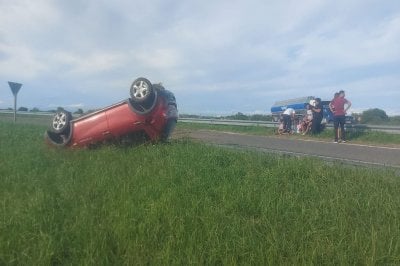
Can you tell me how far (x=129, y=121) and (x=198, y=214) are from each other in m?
5.28

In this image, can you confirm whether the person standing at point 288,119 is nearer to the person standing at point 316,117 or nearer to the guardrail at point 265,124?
the guardrail at point 265,124

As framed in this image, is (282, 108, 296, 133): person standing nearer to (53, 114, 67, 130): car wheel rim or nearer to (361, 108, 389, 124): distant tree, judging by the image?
(361, 108, 389, 124): distant tree

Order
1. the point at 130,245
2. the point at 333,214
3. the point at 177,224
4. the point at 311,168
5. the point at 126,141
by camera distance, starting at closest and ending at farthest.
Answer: the point at 130,245 < the point at 177,224 < the point at 333,214 < the point at 311,168 < the point at 126,141

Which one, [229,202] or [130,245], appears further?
[229,202]

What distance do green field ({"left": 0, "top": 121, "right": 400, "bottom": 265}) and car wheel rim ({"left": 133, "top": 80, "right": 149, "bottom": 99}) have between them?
2.33 m

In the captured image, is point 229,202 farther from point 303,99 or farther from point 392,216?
point 303,99

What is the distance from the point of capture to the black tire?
996 cm

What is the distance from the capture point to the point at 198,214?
4582 mm

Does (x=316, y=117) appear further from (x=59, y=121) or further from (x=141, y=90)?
(x=59, y=121)


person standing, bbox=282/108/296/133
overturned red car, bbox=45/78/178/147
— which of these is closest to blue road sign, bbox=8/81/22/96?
overturned red car, bbox=45/78/178/147

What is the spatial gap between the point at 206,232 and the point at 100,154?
5.07 metres

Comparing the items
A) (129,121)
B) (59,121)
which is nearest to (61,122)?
(59,121)

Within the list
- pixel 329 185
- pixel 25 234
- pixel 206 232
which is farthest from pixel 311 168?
pixel 25 234

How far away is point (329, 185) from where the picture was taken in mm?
5984
